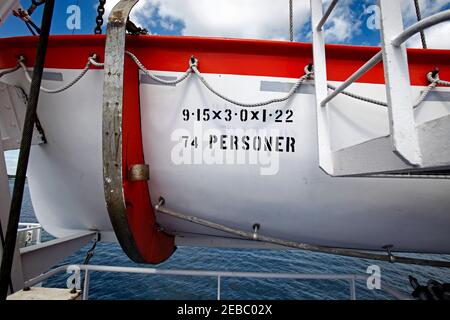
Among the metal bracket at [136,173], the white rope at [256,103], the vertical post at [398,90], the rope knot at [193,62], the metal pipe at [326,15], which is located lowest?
the metal bracket at [136,173]

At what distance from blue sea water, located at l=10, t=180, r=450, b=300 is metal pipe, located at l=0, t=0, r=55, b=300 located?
196 inches

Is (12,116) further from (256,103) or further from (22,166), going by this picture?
(256,103)

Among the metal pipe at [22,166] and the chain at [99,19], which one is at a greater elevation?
the chain at [99,19]

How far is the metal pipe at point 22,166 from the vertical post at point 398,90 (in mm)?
1742

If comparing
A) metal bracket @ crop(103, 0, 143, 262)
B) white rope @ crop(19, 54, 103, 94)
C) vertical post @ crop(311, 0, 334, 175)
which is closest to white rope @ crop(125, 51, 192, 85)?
metal bracket @ crop(103, 0, 143, 262)

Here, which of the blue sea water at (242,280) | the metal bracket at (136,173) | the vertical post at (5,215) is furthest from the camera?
the blue sea water at (242,280)

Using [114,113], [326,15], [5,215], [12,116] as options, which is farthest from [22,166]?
[326,15]

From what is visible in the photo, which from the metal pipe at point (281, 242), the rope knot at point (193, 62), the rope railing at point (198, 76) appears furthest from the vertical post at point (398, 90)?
the metal pipe at point (281, 242)

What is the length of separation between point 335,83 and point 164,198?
1676mm

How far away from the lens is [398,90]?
811 millimetres

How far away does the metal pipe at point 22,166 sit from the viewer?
1.25 meters

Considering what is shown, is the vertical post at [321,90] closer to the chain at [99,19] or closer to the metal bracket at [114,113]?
the metal bracket at [114,113]

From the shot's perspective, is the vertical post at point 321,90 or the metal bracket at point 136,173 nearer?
the vertical post at point 321,90

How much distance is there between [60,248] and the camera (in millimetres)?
2076
